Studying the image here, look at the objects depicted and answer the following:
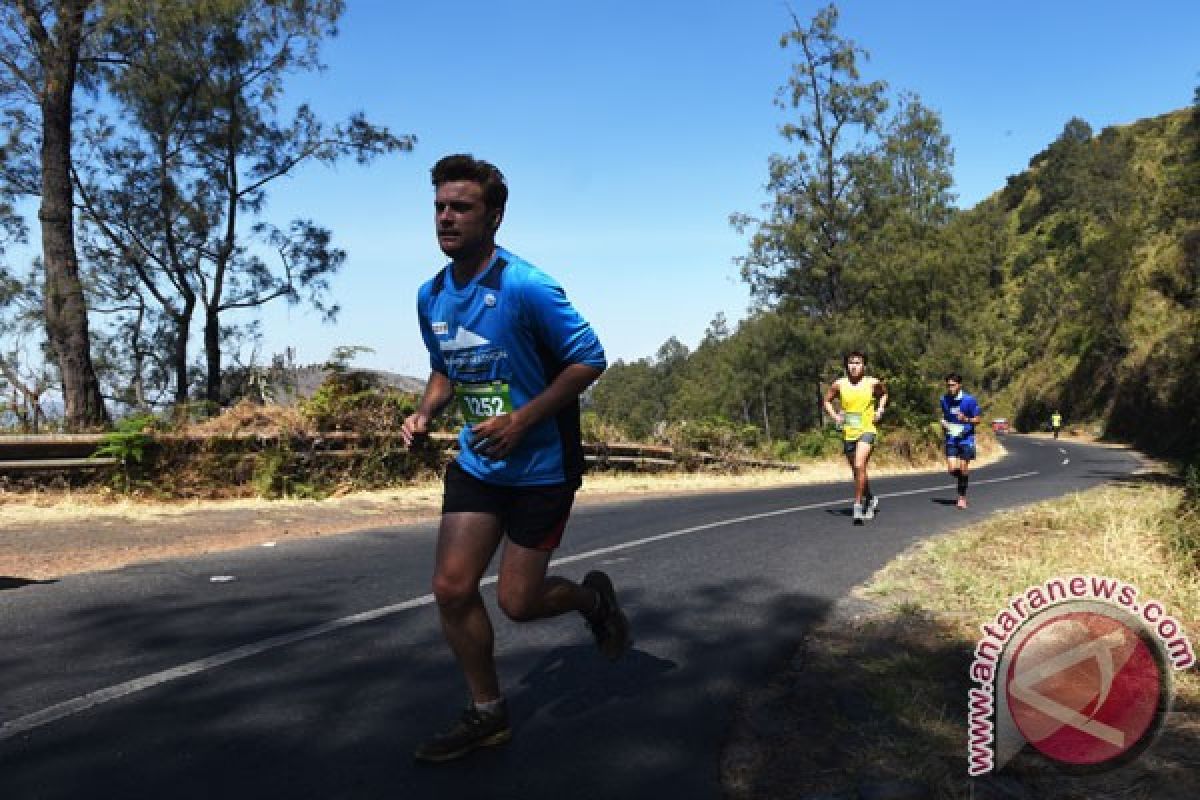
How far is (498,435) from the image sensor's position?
9.50ft

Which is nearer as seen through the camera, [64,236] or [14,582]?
[14,582]

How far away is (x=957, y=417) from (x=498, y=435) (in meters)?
10.5

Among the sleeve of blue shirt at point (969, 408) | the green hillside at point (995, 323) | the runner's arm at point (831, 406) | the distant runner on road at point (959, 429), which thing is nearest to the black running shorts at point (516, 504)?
the runner's arm at point (831, 406)

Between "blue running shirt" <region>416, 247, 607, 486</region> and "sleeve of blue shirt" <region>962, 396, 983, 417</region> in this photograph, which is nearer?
"blue running shirt" <region>416, 247, 607, 486</region>

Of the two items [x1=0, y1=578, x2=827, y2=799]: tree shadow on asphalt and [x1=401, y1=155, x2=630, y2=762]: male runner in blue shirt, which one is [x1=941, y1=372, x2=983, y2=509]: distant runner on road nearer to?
[x1=0, y1=578, x2=827, y2=799]: tree shadow on asphalt

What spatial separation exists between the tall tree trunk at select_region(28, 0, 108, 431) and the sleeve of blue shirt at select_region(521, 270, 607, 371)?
1266 cm

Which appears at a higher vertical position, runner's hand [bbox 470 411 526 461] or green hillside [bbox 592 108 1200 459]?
green hillside [bbox 592 108 1200 459]

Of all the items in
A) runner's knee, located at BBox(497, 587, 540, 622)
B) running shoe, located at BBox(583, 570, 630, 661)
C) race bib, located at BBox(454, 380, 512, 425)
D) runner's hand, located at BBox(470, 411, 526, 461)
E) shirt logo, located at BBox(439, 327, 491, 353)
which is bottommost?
running shoe, located at BBox(583, 570, 630, 661)

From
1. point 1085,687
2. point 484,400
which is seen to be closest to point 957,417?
point 1085,687

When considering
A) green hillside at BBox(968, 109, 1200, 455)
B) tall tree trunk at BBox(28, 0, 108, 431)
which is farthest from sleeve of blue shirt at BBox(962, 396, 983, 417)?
tall tree trunk at BBox(28, 0, 108, 431)

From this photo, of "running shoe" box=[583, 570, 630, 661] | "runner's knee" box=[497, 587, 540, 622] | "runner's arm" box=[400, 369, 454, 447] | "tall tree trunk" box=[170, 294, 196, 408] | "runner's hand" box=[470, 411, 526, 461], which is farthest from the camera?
"tall tree trunk" box=[170, 294, 196, 408]

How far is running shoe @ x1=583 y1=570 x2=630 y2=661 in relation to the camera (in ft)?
12.4

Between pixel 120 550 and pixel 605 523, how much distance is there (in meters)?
4.73

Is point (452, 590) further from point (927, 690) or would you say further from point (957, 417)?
point (957, 417)
